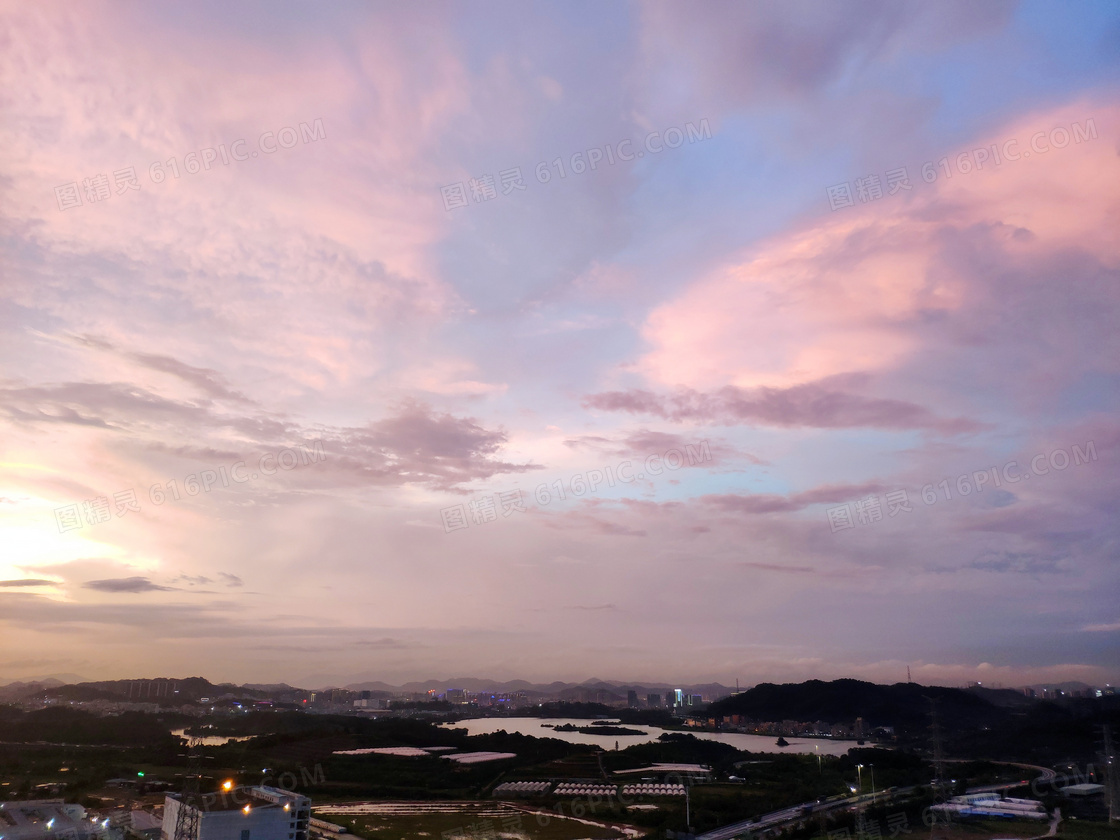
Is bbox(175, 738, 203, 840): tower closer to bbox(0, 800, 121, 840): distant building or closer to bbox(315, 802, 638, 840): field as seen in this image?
bbox(0, 800, 121, 840): distant building

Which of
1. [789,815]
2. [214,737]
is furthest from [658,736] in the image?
[214,737]

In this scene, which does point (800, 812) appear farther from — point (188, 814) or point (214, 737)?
Answer: point (214, 737)

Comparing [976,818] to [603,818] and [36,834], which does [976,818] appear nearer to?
[603,818]

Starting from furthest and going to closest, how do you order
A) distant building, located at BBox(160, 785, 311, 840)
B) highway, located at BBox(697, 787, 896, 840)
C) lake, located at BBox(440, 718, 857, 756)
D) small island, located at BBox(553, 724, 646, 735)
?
small island, located at BBox(553, 724, 646, 735)
lake, located at BBox(440, 718, 857, 756)
highway, located at BBox(697, 787, 896, 840)
distant building, located at BBox(160, 785, 311, 840)

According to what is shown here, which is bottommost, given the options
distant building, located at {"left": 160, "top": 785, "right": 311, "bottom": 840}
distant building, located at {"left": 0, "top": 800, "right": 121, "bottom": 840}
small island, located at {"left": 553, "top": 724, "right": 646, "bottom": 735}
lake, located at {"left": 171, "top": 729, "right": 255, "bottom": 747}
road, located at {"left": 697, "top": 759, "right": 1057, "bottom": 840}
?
small island, located at {"left": 553, "top": 724, "right": 646, "bottom": 735}

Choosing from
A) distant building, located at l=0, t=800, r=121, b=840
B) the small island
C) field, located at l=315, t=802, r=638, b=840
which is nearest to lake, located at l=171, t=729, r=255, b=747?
field, located at l=315, t=802, r=638, b=840

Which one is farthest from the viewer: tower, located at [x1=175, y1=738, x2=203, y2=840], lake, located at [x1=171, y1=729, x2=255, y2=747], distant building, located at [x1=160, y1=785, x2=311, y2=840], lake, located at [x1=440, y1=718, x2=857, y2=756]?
lake, located at [x1=440, y1=718, x2=857, y2=756]
